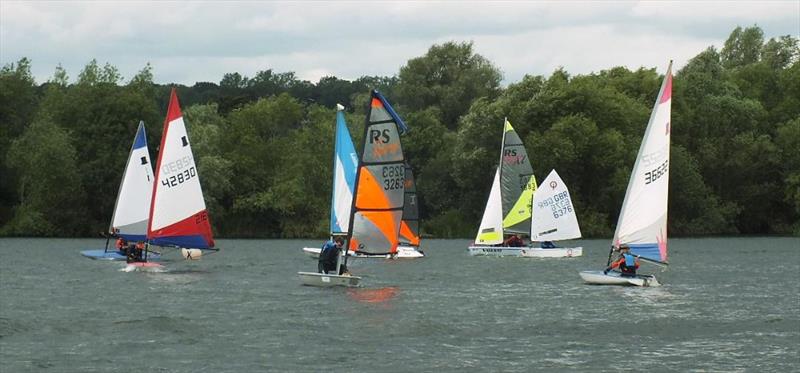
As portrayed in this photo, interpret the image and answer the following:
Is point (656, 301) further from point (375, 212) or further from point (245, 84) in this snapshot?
point (245, 84)

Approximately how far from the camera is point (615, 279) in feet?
146

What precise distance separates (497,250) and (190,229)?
19.3m

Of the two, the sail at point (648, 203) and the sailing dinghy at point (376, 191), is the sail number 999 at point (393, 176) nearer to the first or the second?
the sailing dinghy at point (376, 191)

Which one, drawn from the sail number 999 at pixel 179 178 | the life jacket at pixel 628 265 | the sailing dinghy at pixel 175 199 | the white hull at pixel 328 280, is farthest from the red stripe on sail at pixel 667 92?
the sail number 999 at pixel 179 178

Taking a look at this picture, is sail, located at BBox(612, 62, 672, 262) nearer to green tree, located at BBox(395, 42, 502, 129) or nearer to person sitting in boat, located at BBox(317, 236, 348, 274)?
person sitting in boat, located at BBox(317, 236, 348, 274)

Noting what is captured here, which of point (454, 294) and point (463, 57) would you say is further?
point (463, 57)

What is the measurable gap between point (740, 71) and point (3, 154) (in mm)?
56394

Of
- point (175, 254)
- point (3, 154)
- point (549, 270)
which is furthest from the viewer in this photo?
point (3, 154)

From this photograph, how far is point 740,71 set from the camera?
105312mm

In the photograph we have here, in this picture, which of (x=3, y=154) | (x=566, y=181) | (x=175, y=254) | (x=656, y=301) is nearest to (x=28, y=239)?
(x=3, y=154)

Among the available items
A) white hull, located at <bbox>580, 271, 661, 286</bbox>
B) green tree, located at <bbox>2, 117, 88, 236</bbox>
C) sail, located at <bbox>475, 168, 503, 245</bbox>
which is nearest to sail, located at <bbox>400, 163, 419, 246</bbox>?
sail, located at <bbox>475, 168, 503, 245</bbox>

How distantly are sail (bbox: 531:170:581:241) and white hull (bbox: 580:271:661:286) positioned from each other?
19.4 m

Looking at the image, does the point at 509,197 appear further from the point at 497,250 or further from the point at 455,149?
Result: the point at 455,149

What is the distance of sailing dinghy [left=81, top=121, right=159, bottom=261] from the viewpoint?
58.5m
